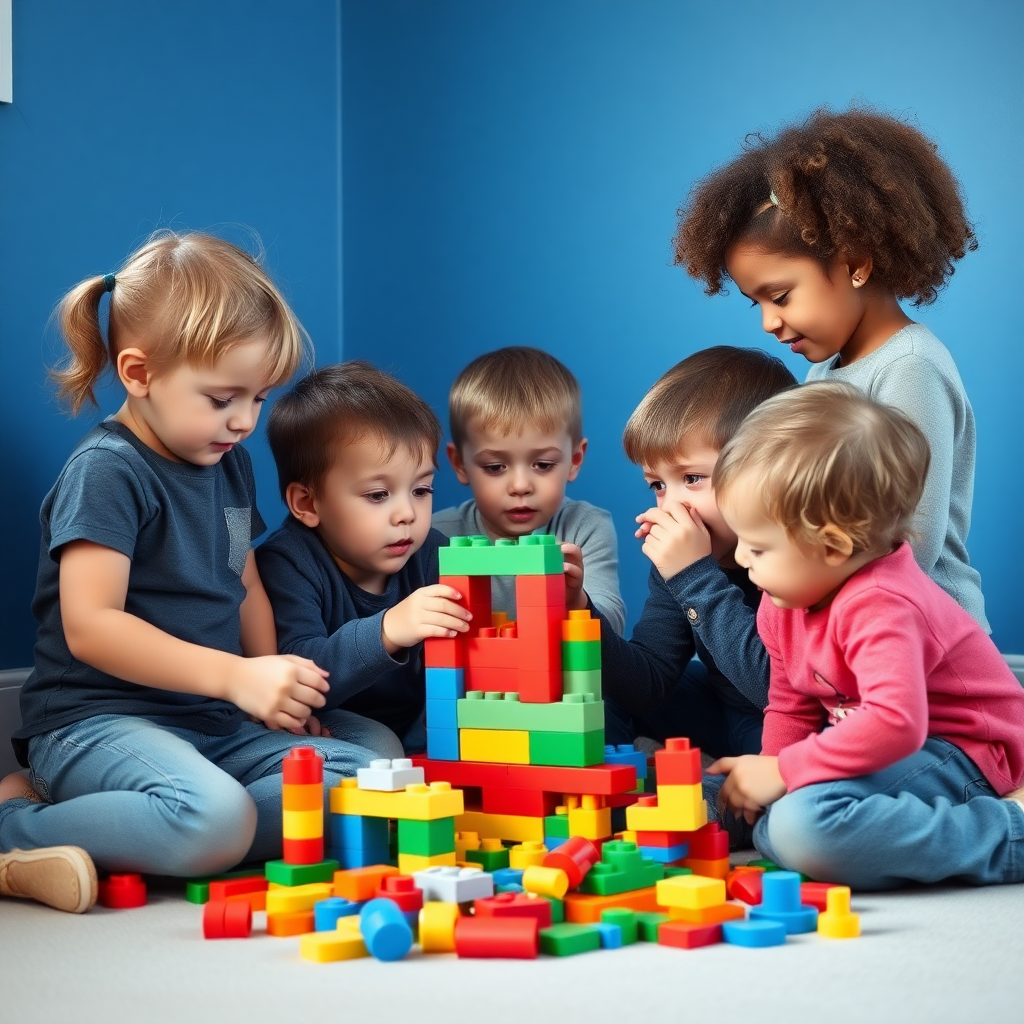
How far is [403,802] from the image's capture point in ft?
3.70

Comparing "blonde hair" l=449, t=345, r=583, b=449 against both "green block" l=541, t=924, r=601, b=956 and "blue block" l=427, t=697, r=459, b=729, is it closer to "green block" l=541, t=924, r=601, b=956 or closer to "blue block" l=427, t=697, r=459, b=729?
"blue block" l=427, t=697, r=459, b=729

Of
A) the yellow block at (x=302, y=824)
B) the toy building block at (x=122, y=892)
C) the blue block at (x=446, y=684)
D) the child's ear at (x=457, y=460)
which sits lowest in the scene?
the toy building block at (x=122, y=892)

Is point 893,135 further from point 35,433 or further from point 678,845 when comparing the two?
point 35,433

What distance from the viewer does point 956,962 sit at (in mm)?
944

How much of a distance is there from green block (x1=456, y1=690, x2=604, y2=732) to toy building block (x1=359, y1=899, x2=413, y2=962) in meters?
0.28

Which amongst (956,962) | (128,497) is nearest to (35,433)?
(128,497)

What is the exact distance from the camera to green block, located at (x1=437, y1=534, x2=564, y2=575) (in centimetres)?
122

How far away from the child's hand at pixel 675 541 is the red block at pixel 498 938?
0.55m

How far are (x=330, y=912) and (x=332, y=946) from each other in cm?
7

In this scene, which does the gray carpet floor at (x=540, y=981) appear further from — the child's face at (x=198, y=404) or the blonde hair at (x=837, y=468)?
the child's face at (x=198, y=404)

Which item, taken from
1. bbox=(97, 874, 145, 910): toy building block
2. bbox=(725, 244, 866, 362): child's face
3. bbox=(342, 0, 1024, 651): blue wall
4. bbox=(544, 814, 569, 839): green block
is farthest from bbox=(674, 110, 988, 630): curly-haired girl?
bbox=(97, 874, 145, 910): toy building block

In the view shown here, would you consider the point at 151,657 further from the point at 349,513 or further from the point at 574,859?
the point at 574,859

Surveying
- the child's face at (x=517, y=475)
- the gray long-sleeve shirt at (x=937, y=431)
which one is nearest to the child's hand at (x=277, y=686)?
the child's face at (x=517, y=475)

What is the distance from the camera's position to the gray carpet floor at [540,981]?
845mm
